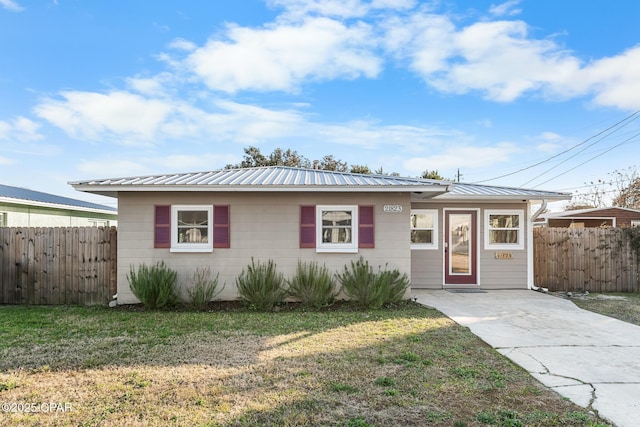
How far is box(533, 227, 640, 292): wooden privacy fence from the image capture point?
10625 millimetres

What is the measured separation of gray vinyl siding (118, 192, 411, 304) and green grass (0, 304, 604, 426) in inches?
71.5

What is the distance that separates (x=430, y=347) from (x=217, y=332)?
3203 millimetres

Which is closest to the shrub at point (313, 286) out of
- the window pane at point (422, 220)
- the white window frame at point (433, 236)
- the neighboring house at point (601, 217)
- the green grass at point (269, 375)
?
the green grass at point (269, 375)

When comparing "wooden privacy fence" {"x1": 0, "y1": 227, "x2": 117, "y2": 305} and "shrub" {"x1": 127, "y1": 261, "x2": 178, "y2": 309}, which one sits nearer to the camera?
"shrub" {"x1": 127, "y1": 261, "x2": 178, "y2": 309}

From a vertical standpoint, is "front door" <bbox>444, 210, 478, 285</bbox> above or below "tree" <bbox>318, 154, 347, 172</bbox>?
below

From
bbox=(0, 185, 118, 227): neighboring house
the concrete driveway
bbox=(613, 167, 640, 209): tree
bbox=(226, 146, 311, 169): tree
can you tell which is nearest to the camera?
the concrete driveway

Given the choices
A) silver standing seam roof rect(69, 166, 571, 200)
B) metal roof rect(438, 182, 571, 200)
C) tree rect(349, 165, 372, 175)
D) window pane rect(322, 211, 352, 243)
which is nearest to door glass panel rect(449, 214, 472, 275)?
metal roof rect(438, 182, 571, 200)

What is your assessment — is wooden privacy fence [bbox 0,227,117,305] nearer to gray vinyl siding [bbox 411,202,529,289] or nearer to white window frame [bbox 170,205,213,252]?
white window frame [bbox 170,205,213,252]

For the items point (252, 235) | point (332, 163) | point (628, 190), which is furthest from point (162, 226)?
point (628, 190)

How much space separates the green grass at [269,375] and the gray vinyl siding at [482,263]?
3791 millimetres

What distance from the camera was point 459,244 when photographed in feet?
33.9

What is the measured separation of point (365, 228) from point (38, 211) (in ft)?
42.3

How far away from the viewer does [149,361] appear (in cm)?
459

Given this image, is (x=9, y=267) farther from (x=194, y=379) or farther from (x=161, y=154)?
(x=161, y=154)
